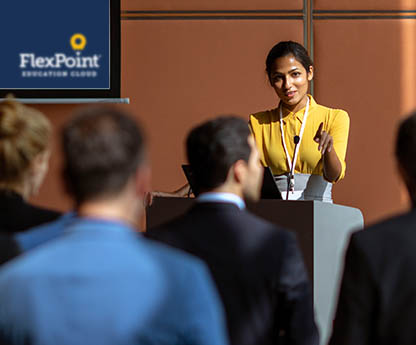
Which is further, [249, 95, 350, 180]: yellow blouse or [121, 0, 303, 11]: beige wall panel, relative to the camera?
[121, 0, 303, 11]: beige wall panel

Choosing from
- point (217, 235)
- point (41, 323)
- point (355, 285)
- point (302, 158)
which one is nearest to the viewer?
point (41, 323)

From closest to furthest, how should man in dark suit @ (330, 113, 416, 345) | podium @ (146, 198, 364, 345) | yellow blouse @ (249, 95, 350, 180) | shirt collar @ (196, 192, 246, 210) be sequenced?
1. man in dark suit @ (330, 113, 416, 345)
2. shirt collar @ (196, 192, 246, 210)
3. podium @ (146, 198, 364, 345)
4. yellow blouse @ (249, 95, 350, 180)

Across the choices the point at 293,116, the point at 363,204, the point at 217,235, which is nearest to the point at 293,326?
the point at 217,235

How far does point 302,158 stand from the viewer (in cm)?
319

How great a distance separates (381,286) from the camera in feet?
4.25

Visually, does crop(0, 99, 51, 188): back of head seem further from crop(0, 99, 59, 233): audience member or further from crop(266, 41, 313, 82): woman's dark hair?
crop(266, 41, 313, 82): woman's dark hair

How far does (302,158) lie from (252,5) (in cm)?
174

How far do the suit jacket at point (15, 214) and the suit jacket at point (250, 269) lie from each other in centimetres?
29

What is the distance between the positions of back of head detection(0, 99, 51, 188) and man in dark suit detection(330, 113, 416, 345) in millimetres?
770

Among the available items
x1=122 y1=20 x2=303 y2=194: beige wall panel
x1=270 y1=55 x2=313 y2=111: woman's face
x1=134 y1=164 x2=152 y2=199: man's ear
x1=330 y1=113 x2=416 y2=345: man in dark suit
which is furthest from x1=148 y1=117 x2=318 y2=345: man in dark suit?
x1=122 y1=20 x2=303 y2=194: beige wall panel

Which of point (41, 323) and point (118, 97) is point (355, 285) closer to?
point (41, 323)

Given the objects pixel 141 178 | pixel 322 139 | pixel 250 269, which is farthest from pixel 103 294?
pixel 322 139

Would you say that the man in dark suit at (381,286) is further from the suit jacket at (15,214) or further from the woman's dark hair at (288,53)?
the woman's dark hair at (288,53)

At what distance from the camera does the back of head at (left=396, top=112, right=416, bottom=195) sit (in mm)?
1394
